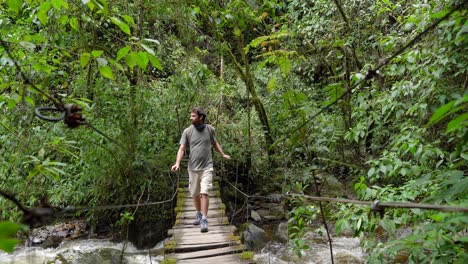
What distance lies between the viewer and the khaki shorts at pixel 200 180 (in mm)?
3822

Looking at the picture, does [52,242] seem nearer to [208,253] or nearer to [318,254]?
[208,253]

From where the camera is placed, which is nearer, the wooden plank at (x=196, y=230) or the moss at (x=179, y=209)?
the wooden plank at (x=196, y=230)

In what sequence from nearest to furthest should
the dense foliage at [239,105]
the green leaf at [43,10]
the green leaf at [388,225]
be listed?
the green leaf at [43,10]
the green leaf at [388,225]
the dense foliage at [239,105]

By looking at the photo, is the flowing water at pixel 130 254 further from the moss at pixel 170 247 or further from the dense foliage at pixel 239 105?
the moss at pixel 170 247

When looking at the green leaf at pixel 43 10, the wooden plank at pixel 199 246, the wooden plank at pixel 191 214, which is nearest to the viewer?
the green leaf at pixel 43 10

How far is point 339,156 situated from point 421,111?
13.5ft

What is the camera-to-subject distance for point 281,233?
5.83m

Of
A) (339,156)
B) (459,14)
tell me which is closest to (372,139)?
(339,156)

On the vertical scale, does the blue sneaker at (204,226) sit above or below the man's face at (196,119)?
below

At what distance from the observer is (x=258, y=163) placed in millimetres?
6980

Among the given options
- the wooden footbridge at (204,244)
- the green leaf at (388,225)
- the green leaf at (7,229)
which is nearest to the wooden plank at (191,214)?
the wooden footbridge at (204,244)

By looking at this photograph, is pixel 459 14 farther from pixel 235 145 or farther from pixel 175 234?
pixel 235 145

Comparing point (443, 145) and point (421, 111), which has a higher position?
point (421, 111)

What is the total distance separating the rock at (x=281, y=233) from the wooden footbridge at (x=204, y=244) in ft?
5.35
